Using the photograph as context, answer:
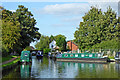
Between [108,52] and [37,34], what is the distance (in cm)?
2855

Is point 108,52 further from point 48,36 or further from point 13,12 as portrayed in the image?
point 48,36

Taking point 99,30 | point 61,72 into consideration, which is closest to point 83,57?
point 99,30

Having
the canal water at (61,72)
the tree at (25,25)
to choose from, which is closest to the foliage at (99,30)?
the tree at (25,25)

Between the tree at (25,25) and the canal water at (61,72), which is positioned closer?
the canal water at (61,72)

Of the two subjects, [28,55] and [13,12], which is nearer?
[28,55]

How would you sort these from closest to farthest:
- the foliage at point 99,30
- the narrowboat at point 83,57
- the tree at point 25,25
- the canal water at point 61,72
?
the canal water at point 61,72 < the narrowboat at point 83,57 < the foliage at point 99,30 < the tree at point 25,25

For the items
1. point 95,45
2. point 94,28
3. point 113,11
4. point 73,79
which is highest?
point 113,11

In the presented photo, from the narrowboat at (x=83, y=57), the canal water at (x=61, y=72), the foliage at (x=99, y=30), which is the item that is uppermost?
the foliage at (x=99, y=30)

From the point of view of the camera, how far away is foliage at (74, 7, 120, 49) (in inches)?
2771

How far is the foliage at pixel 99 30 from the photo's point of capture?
231 feet

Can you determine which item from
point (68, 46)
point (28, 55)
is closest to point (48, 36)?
point (68, 46)

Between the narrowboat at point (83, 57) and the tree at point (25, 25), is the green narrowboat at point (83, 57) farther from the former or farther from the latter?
the tree at point (25, 25)

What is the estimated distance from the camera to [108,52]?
6444 centimetres

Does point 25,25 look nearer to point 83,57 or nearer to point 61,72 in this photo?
point 83,57
